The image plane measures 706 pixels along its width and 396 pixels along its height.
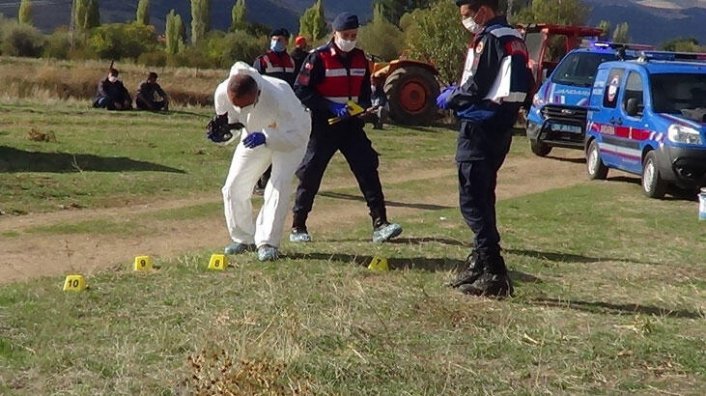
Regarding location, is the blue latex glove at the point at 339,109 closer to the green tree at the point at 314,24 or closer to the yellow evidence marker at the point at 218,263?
the yellow evidence marker at the point at 218,263

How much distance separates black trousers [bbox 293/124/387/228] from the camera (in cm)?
916

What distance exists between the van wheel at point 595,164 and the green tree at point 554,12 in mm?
28424

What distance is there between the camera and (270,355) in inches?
196

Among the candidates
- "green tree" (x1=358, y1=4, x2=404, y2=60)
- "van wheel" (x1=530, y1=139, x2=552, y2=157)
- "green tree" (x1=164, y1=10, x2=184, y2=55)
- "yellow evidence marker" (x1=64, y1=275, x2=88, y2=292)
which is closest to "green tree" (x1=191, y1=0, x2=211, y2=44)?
"green tree" (x1=164, y1=10, x2=184, y2=55)

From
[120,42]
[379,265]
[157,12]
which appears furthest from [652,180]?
[157,12]

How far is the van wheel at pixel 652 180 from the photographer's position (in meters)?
13.4

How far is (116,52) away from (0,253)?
1929 inches

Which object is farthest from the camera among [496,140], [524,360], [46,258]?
[46,258]

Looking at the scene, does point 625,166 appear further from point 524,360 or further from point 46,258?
point 524,360

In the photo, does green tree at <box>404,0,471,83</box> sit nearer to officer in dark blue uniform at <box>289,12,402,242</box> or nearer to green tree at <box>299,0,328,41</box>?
officer in dark blue uniform at <box>289,12,402,242</box>

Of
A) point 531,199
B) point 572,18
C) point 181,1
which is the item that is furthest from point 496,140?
point 181,1

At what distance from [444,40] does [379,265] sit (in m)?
21.1

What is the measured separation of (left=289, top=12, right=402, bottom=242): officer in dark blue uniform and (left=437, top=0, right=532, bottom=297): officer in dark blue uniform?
237 cm

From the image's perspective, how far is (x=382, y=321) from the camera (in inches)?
232
